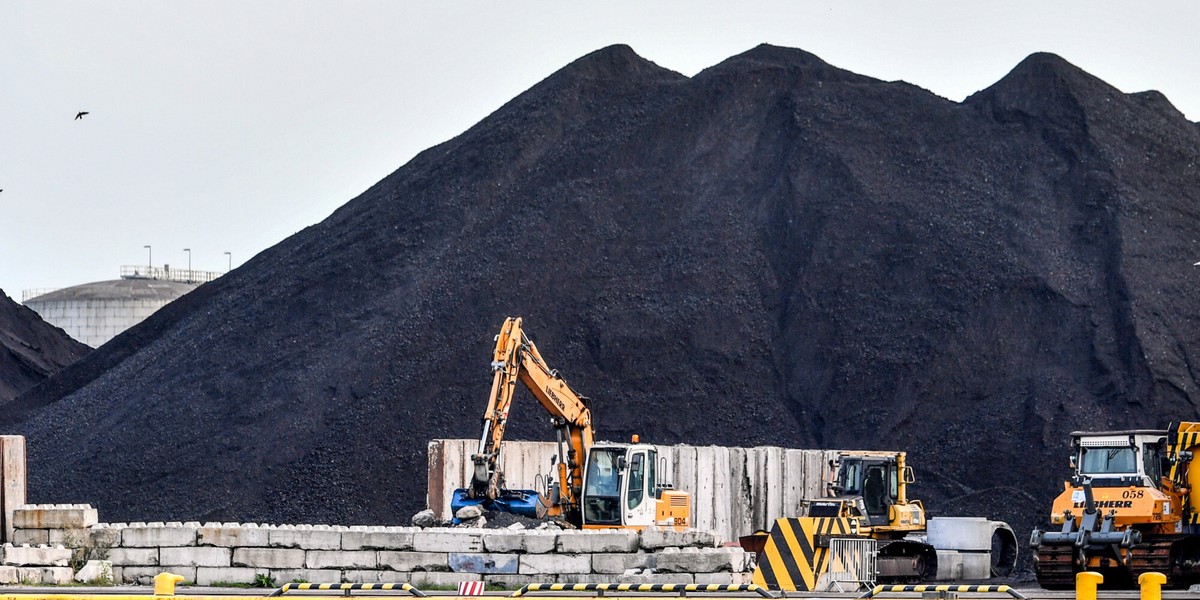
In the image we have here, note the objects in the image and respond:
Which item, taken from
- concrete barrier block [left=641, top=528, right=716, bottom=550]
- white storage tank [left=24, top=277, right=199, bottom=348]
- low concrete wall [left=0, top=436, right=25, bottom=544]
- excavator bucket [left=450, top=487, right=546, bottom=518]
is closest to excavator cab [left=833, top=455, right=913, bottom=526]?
excavator bucket [left=450, top=487, right=546, bottom=518]

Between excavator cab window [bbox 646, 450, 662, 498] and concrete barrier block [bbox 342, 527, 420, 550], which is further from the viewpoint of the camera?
excavator cab window [bbox 646, 450, 662, 498]

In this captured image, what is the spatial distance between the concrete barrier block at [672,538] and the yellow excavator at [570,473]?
148 inches

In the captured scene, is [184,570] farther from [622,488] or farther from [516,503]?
[516,503]

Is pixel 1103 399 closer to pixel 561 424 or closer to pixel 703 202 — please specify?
pixel 703 202

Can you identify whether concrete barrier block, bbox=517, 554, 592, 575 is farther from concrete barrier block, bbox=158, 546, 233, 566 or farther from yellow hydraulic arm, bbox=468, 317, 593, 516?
yellow hydraulic arm, bbox=468, 317, 593, 516

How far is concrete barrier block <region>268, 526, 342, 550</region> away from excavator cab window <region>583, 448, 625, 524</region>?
537cm

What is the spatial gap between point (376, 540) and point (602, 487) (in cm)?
541

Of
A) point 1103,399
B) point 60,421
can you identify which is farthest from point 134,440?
point 1103,399

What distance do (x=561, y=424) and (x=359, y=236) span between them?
1727cm

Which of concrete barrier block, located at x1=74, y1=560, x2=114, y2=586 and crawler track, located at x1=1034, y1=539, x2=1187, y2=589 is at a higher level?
concrete barrier block, located at x1=74, y1=560, x2=114, y2=586

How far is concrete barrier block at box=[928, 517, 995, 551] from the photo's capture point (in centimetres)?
2381

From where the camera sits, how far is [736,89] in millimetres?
43219

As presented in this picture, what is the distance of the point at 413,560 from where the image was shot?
1623 centimetres

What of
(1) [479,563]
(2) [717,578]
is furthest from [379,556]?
(2) [717,578]
